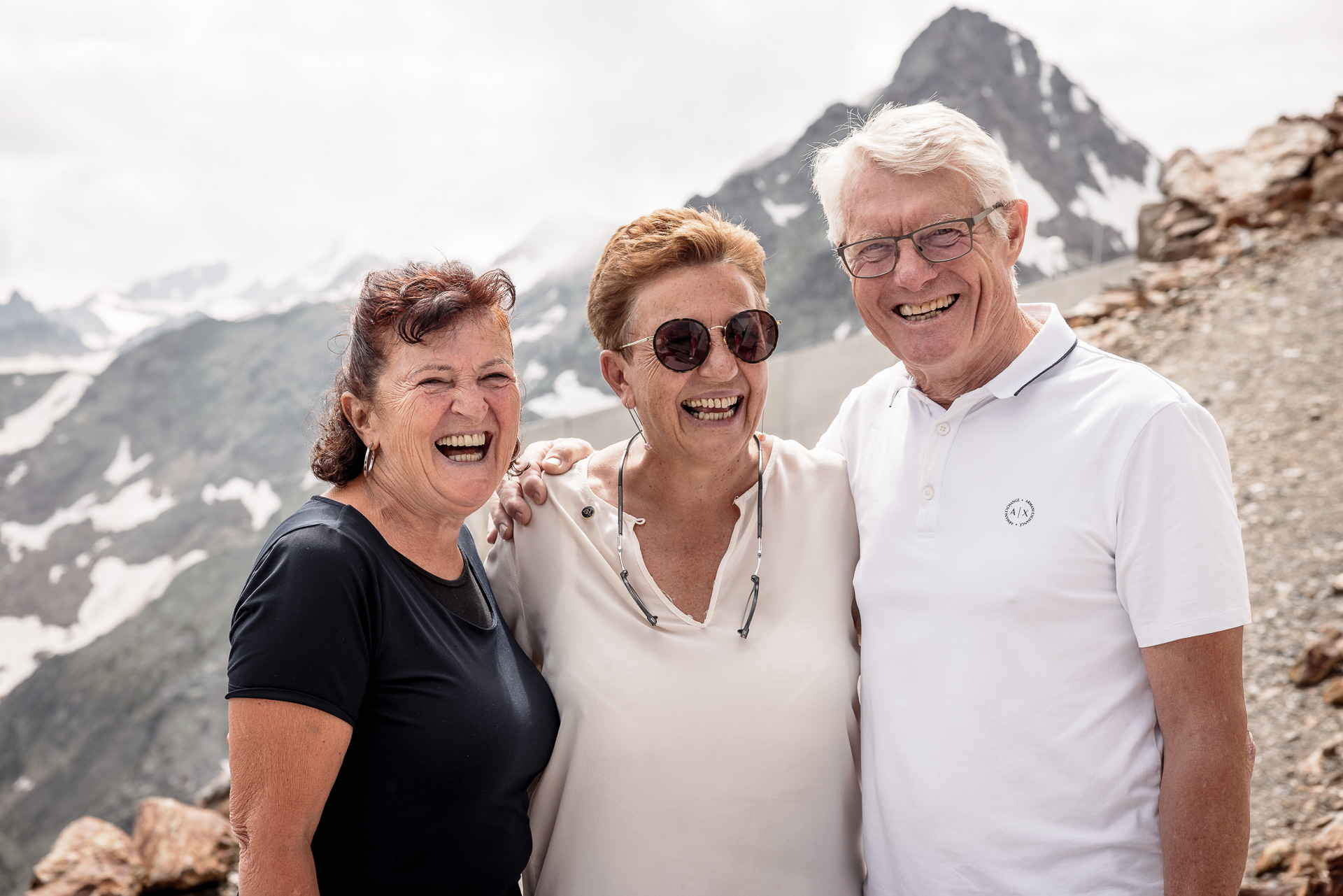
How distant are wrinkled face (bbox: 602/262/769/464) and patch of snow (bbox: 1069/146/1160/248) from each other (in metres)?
68.0

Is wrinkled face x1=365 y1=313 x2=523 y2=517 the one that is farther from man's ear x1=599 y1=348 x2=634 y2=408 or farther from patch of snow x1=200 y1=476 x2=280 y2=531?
patch of snow x1=200 y1=476 x2=280 y2=531

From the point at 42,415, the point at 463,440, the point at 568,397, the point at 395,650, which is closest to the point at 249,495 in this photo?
the point at 42,415

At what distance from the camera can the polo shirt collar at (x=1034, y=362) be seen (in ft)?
6.32

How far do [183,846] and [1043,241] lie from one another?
61485mm

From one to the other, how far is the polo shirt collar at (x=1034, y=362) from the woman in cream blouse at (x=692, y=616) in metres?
0.56

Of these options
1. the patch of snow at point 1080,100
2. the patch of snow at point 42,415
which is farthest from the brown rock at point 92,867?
the patch of snow at point 42,415

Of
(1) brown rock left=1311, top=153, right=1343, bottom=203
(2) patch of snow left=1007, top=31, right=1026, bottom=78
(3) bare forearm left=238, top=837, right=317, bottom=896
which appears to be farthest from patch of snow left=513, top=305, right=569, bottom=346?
(3) bare forearm left=238, top=837, right=317, bottom=896

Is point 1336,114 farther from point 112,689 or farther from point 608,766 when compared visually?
point 112,689

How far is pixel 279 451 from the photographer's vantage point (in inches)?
3381

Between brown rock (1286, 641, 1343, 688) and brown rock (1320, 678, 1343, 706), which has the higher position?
brown rock (1286, 641, 1343, 688)

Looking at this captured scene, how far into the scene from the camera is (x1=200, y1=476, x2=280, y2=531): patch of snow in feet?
264

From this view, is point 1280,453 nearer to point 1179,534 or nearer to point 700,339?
point 1179,534

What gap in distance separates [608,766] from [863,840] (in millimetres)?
691

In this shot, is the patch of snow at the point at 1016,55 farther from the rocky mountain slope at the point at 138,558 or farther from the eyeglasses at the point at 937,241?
the eyeglasses at the point at 937,241
